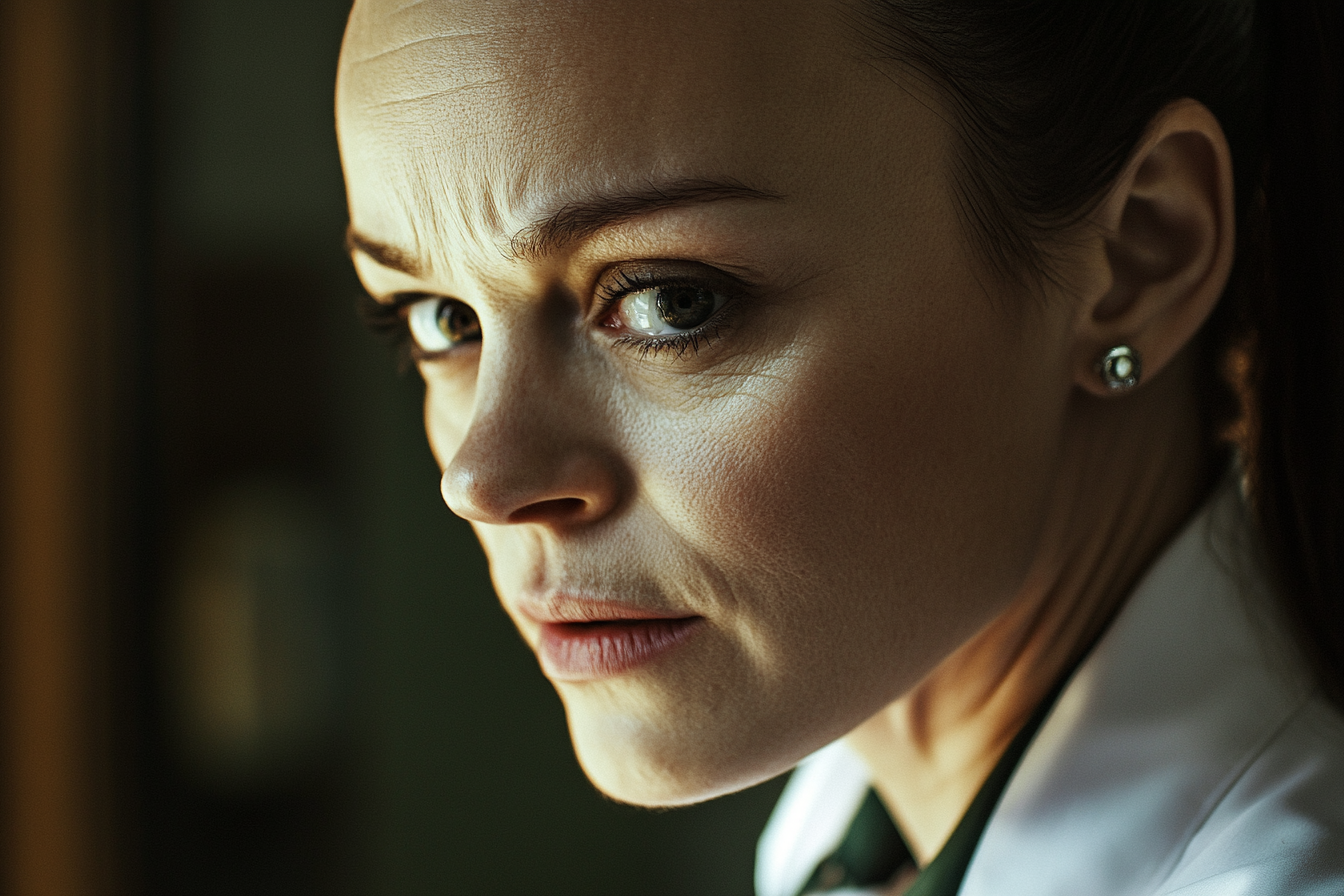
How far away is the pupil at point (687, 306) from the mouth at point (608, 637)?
0.16 metres

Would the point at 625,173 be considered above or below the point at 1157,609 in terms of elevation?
above

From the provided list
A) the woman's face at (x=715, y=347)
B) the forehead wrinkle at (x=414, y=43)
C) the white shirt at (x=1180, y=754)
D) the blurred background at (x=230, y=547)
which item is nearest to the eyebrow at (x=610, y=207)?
the woman's face at (x=715, y=347)

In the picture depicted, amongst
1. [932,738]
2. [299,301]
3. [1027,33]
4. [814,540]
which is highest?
[299,301]

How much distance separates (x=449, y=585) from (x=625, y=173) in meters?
1.73

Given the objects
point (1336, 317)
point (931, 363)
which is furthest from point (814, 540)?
point (1336, 317)

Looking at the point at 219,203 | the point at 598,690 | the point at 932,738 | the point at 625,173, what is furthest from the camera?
the point at 219,203

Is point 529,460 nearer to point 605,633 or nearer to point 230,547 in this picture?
point 605,633

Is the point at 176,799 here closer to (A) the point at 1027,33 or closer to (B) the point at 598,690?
(B) the point at 598,690

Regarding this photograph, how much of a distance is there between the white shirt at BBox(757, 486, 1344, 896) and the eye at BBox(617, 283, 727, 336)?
1.07 ft

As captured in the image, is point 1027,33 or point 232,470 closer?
point 1027,33

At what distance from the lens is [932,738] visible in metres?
0.82

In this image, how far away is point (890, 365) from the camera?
0.62 meters

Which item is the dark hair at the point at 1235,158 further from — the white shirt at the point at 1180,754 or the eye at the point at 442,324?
the eye at the point at 442,324

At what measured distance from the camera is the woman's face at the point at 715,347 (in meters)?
0.59
